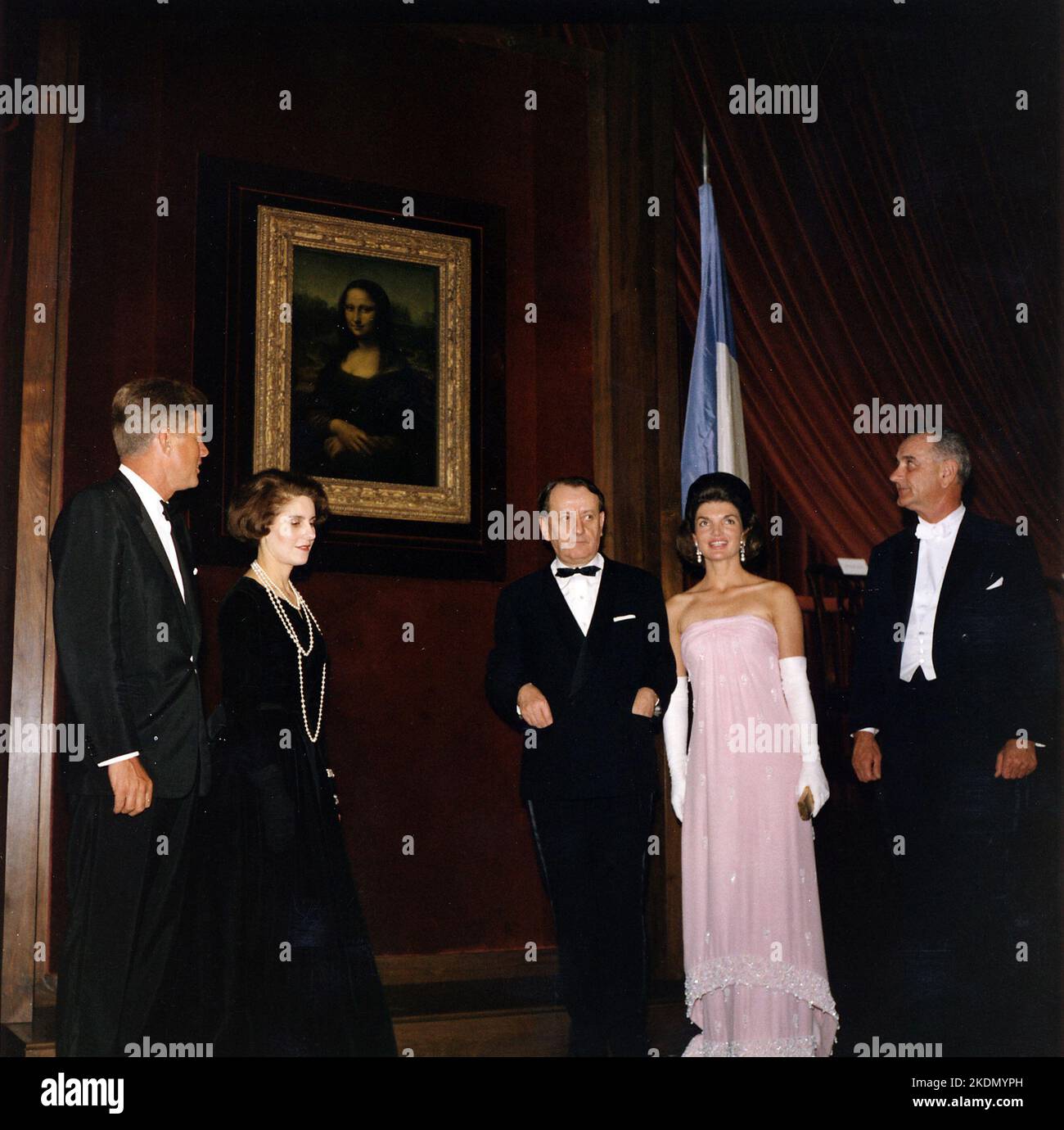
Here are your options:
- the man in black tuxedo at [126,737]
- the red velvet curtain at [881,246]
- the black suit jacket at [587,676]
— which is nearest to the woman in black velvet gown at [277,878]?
the man in black tuxedo at [126,737]

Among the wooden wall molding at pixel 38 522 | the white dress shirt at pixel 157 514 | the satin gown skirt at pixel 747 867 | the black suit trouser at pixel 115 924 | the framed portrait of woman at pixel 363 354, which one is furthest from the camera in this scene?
the framed portrait of woman at pixel 363 354

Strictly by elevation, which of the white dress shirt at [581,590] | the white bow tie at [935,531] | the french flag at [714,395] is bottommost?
the white dress shirt at [581,590]

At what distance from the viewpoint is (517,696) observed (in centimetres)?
391

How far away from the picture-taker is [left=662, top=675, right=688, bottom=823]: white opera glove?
13.7 ft

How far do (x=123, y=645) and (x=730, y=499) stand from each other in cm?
191

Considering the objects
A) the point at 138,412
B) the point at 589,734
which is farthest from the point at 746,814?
the point at 138,412

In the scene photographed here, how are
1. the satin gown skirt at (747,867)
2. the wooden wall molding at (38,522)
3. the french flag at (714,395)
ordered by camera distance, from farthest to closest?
the french flag at (714,395) → the wooden wall molding at (38,522) → the satin gown skirt at (747,867)

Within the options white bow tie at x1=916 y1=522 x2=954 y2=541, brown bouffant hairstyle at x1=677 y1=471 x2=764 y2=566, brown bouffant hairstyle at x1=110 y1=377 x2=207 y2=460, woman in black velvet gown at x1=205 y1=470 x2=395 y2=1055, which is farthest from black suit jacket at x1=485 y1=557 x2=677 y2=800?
brown bouffant hairstyle at x1=110 y1=377 x2=207 y2=460

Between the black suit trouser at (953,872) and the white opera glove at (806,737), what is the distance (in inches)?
14.4

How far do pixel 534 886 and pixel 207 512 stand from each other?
1.92m

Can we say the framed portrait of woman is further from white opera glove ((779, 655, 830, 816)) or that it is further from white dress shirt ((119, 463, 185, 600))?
white opera glove ((779, 655, 830, 816))

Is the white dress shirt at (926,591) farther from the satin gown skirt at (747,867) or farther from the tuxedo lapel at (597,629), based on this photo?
the tuxedo lapel at (597,629)

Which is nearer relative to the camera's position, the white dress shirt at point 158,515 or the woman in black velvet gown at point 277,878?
the woman in black velvet gown at point 277,878

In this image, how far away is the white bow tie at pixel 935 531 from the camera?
446cm
